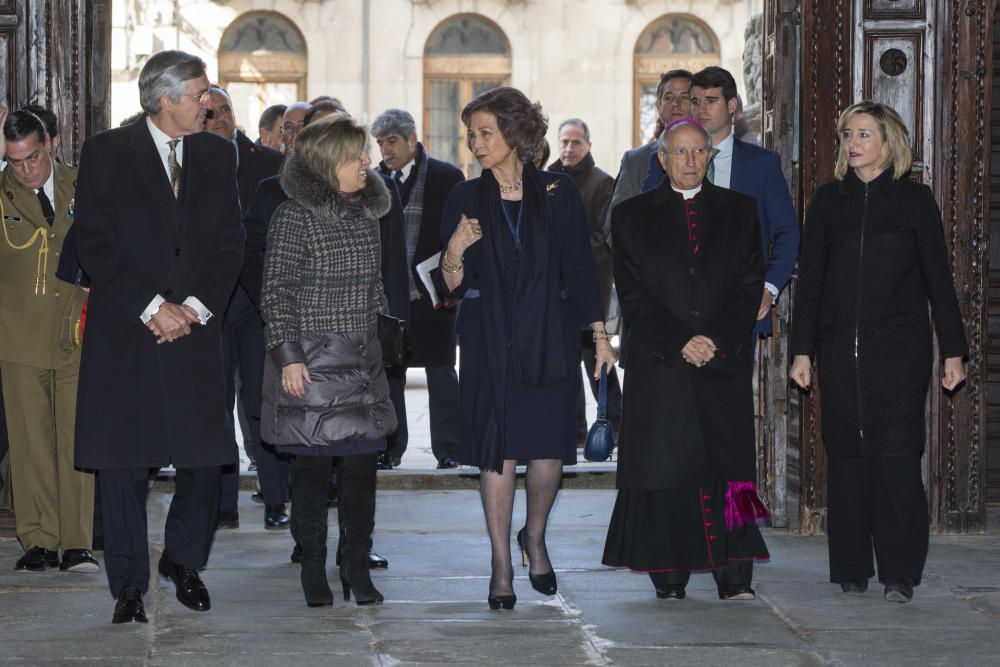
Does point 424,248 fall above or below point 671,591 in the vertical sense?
above

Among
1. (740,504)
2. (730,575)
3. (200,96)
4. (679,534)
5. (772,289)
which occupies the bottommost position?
(730,575)

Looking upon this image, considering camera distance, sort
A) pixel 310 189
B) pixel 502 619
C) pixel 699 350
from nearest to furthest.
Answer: pixel 502 619
pixel 310 189
pixel 699 350

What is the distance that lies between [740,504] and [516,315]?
3.62 ft

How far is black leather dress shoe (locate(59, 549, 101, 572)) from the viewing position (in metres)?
6.99

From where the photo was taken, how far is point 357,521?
6.27 meters

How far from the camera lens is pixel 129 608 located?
5.98 meters

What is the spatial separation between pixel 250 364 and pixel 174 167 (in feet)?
6.96

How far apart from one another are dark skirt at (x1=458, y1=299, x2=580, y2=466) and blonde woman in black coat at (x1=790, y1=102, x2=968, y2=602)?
3.16 feet

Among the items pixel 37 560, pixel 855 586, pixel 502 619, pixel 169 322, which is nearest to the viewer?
pixel 169 322

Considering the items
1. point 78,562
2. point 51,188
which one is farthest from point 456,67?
point 78,562

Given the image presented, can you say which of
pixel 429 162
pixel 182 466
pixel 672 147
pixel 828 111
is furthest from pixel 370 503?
pixel 429 162

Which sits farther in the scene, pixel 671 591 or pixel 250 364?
pixel 250 364

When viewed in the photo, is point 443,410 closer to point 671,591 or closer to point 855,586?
point 671,591

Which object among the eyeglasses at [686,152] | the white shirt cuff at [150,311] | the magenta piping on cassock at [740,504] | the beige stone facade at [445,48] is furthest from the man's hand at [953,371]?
the beige stone facade at [445,48]
